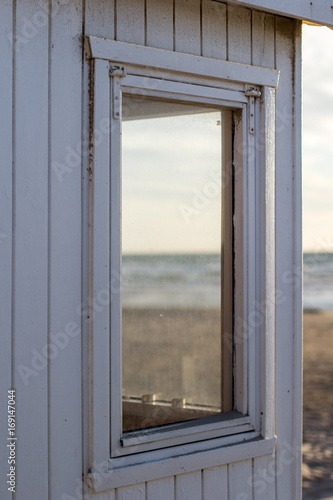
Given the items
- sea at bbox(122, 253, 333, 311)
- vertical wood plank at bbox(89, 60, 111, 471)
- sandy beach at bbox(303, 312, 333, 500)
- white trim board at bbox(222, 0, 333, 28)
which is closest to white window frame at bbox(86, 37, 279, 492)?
vertical wood plank at bbox(89, 60, 111, 471)

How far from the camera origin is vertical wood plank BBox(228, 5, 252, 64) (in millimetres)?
2883

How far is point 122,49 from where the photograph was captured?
8.31ft

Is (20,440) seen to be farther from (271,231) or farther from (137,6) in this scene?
(137,6)

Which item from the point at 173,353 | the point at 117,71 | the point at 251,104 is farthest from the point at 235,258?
the point at 117,71

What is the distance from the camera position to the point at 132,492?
8.43ft

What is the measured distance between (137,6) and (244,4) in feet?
1.66

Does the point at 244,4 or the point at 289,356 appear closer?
the point at 244,4

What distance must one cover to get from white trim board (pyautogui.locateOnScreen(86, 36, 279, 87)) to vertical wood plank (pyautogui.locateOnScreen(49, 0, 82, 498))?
0.10 m

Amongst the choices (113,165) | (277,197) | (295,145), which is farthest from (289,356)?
(113,165)

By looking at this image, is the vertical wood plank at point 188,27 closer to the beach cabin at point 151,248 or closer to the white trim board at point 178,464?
the beach cabin at point 151,248

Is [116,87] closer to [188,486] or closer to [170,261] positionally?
[170,261]

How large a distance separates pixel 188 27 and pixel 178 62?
21 cm

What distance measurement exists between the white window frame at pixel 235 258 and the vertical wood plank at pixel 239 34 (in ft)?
0.28

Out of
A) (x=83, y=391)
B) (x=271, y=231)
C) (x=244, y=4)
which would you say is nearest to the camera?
(x=83, y=391)
